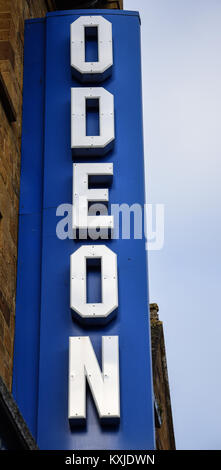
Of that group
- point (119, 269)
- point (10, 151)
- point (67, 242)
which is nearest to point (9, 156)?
point (10, 151)

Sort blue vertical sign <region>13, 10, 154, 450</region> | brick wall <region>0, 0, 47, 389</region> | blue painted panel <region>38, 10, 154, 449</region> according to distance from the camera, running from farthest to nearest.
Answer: brick wall <region>0, 0, 47, 389</region> → blue vertical sign <region>13, 10, 154, 450</region> → blue painted panel <region>38, 10, 154, 449</region>

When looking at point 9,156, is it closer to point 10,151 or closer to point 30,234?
point 10,151

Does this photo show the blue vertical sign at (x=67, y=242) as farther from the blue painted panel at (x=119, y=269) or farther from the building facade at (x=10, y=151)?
the building facade at (x=10, y=151)

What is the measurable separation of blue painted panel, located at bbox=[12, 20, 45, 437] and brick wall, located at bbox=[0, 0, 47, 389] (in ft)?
0.33

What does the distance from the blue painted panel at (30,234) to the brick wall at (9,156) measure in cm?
10

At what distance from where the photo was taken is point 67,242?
12312mm

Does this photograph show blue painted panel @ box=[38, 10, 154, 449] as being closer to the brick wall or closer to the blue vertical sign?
the blue vertical sign

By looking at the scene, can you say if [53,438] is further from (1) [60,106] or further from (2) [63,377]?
(1) [60,106]

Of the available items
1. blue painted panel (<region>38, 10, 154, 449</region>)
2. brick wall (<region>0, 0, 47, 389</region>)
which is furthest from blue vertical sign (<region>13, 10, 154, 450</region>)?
brick wall (<region>0, 0, 47, 389</region>)

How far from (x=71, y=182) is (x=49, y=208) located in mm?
455

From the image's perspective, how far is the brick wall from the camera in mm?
11531

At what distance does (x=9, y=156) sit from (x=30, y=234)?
3.19 feet

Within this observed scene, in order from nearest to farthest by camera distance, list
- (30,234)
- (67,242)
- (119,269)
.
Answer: (119,269), (67,242), (30,234)
